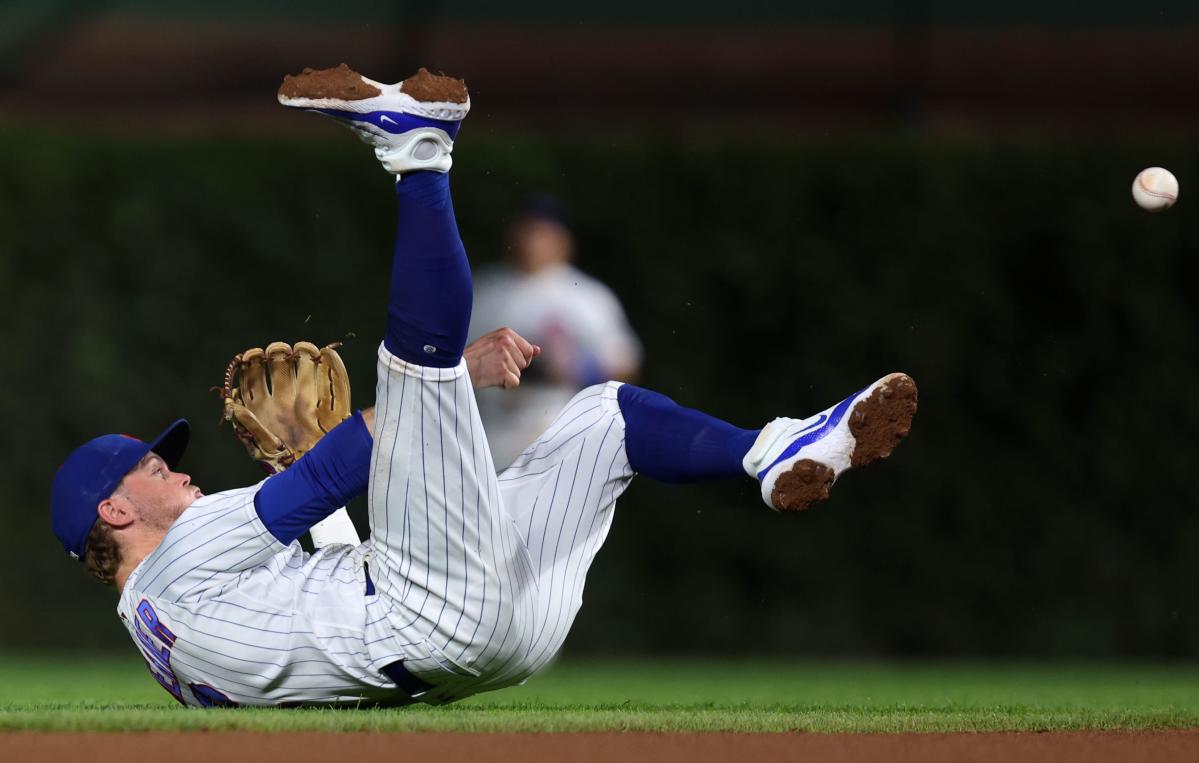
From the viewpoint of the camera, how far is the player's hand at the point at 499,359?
3.79 metres

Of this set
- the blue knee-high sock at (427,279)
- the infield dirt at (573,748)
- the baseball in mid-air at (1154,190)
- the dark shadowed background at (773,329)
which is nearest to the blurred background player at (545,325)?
the dark shadowed background at (773,329)

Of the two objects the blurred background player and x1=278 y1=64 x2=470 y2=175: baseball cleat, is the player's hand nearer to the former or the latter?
x1=278 y1=64 x2=470 y2=175: baseball cleat

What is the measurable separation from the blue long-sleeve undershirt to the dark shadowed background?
12.9 ft

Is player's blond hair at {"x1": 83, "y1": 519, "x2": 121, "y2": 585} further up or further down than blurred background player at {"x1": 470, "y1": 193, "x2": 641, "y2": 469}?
further down

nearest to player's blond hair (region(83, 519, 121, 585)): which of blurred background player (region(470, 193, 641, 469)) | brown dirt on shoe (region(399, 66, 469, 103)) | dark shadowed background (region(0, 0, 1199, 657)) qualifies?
brown dirt on shoe (region(399, 66, 469, 103))

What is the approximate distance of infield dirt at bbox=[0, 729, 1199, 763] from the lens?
3.07m

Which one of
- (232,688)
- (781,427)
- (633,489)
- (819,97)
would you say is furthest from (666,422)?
(819,97)

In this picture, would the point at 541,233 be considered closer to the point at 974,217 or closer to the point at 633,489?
the point at 633,489

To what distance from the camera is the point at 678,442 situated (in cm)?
377

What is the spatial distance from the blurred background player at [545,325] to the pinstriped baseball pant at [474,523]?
2733 millimetres

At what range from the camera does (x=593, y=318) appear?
6996mm

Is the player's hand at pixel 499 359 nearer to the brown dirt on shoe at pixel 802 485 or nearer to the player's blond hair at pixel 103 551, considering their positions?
the brown dirt on shoe at pixel 802 485

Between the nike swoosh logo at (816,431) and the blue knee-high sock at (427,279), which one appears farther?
the nike swoosh logo at (816,431)

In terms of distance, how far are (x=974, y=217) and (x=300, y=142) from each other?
10.5 feet
